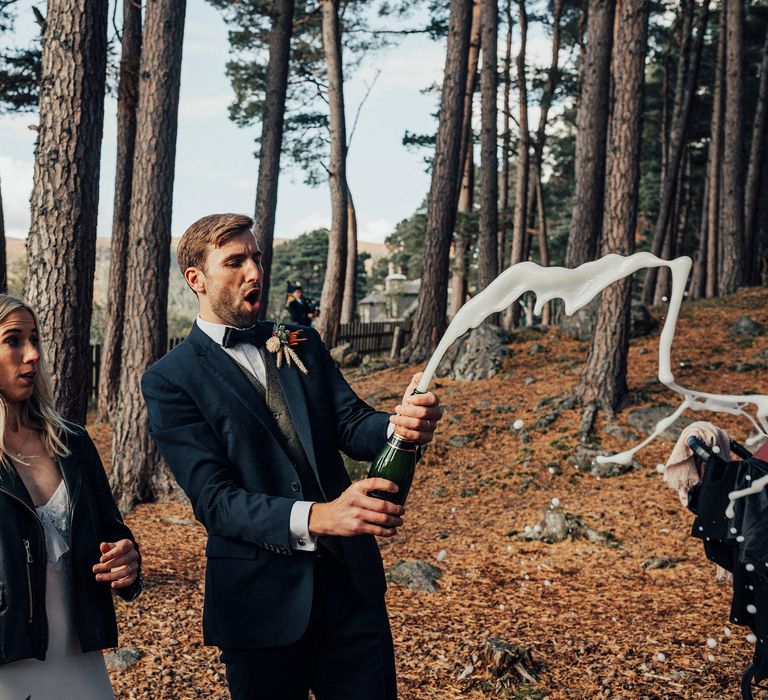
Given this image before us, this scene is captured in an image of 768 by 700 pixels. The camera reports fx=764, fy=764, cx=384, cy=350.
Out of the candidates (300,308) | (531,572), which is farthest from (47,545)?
(300,308)

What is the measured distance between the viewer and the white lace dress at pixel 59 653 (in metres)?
2.58

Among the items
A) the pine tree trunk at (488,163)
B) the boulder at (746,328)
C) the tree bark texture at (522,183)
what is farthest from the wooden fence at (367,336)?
the boulder at (746,328)

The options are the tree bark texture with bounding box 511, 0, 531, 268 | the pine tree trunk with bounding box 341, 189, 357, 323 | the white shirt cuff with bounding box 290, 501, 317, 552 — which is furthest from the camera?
the pine tree trunk with bounding box 341, 189, 357, 323

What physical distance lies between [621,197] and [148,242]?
6.22 m

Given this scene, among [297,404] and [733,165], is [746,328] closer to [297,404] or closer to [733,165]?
[733,165]

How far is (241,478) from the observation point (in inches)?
105

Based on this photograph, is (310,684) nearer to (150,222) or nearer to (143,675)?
(143,675)

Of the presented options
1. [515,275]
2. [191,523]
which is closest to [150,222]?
[191,523]

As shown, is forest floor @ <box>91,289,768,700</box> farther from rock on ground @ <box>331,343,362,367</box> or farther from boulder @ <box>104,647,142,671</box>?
rock on ground @ <box>331,343,362,367</box>

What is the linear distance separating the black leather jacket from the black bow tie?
717 millimetres

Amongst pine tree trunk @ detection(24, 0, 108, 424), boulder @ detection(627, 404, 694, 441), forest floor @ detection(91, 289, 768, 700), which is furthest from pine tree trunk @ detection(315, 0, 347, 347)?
pine tree trunk @ detection(24, 0, 108, 424)

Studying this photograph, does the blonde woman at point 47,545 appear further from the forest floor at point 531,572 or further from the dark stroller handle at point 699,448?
the forest floor at point 531,572

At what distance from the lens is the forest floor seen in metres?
5.23

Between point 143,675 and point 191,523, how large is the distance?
11.0ft
